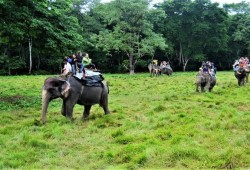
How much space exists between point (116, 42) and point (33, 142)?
33350 mm

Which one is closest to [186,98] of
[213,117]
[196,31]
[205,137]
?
[213,117]

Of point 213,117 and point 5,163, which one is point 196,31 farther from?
point 5,163

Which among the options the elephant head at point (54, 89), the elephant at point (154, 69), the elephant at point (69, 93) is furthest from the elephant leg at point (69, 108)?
the elephant at point (154, 69)

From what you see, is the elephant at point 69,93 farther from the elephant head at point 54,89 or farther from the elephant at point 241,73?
the elephant at point 241,73

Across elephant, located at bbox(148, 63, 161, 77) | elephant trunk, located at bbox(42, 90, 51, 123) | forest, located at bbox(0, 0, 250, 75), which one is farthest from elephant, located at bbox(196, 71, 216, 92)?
elephant, located at bbox(148, 63, 161, 77)

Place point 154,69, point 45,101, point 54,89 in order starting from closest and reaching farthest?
point 45,101
point 54,89
point 154,69

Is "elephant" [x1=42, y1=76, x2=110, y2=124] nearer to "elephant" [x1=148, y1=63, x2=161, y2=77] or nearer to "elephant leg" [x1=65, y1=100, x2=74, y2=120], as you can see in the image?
"elephant leg" [x1=65, y1=100, x2=74, y2=120]

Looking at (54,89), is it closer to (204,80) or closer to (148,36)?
(204,80)

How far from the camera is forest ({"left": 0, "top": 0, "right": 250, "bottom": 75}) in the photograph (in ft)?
136

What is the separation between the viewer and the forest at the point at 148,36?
136 feet

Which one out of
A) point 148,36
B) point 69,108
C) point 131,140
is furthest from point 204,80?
point 148,36

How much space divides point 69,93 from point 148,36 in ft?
107

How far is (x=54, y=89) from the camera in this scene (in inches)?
424

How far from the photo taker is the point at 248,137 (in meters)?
8.56
